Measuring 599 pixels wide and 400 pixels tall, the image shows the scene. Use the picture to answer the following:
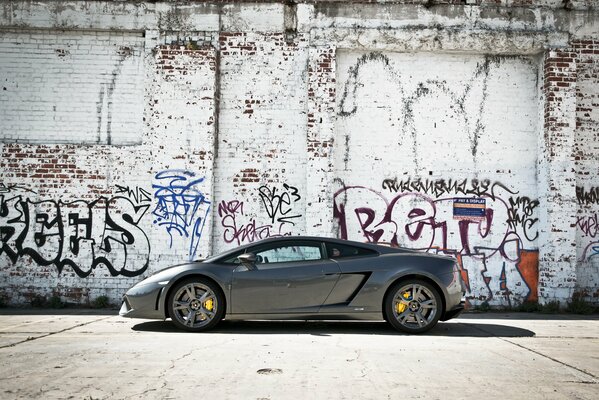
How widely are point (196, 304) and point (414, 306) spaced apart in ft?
8.75

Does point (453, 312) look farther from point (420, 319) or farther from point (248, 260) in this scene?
point (248, 260)

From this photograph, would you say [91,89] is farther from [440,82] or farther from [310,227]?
[440,82]

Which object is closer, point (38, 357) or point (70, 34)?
point (38, 357)

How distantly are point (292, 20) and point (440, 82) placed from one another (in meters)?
2.99

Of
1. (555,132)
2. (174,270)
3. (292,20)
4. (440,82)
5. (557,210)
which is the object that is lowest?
(174,270)

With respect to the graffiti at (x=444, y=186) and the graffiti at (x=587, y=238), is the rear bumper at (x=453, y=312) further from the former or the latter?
the graffiti at (x=587, y=238)

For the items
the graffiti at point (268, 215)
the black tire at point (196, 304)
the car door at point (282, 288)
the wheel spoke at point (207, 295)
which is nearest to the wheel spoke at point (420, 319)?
the car door at point (282, 288)

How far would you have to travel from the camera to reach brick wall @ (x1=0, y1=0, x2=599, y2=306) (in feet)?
38.8

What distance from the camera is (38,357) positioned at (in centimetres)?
604

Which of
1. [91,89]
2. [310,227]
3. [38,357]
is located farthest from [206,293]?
[91,89]

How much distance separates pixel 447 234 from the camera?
12047 millimetres

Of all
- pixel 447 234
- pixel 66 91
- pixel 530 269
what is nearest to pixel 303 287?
pixel 447 234

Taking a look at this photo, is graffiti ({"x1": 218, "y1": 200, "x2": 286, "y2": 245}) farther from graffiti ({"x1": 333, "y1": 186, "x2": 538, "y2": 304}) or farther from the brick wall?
graffiti ({"x1": 333, "y1": 186, "x2": 538, "y2": 304})

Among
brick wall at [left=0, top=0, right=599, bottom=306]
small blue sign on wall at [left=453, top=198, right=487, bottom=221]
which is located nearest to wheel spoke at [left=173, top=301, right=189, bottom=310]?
brick wall at [left=0, top=0, right=599, bottom=306]
